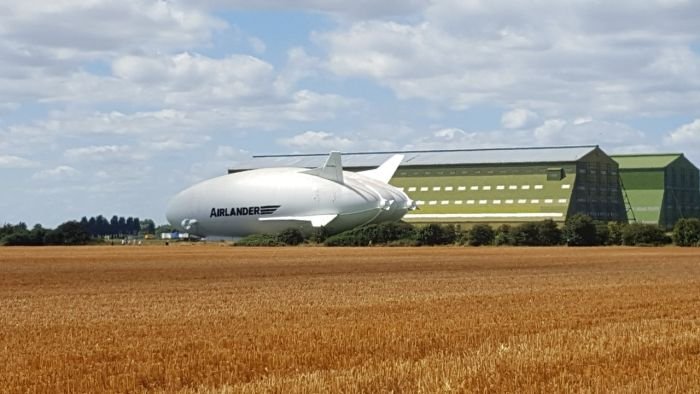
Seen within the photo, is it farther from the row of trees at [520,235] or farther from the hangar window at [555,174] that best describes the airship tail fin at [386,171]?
the row of trees at [520,235]

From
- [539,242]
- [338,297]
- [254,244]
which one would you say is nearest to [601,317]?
[338,297]

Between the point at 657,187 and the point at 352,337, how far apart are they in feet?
518

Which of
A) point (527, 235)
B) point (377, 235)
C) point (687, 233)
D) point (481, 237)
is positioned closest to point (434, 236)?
point (481, 237)

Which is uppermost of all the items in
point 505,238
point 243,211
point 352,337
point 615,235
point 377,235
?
point 243,211

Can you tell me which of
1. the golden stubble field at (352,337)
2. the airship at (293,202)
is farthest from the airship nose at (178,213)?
the golden stubble field at (352,337)

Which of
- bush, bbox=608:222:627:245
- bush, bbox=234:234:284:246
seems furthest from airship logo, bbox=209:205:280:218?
bush, bbox=608:222:627:245

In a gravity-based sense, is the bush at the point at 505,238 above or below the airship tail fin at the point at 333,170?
below

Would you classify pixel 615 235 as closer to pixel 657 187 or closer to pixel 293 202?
pixel 293 202

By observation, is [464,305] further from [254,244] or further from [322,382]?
[254,244]

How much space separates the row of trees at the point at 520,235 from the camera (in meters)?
121

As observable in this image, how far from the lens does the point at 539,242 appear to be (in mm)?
126438

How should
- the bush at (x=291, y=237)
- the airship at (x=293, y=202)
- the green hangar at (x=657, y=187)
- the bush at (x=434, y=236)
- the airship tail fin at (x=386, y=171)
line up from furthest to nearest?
the green hangar at (x=657, y=187) → the airship tail fin at (x=386, y=171) → the airship at (x=293, y=202) → the bush at (x=291, y=237) → the bush at (x=434, y=236)

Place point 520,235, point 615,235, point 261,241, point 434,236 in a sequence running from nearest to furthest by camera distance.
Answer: point 615,235
point 520,235
point 434,236
point 261,241

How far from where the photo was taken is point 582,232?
408 ft
